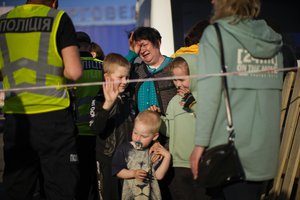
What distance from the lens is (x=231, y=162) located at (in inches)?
90.5

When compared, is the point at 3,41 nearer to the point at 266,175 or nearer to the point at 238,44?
the point at 238,44

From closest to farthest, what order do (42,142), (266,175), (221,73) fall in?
(221,73) < (266,175) < (42,142)

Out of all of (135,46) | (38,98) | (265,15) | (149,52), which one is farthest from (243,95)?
(265,15)

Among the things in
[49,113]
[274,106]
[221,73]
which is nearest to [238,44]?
[221,73]

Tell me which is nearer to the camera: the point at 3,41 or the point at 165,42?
the point at 3,41

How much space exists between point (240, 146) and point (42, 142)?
114cm

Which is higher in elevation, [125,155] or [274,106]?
[274,106]

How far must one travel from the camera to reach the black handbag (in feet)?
7.50

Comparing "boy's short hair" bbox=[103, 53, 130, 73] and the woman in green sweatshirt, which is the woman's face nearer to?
"boy's short hair" bbox=[103, 53, 130, 73]

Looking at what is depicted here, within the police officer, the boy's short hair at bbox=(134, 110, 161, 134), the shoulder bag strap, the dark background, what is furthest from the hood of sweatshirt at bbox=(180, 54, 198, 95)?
the dark background

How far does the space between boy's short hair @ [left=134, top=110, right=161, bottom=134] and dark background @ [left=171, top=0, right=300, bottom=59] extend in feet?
8.51

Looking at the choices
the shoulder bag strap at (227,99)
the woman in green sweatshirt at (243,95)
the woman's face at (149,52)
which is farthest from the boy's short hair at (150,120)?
the shoulder bag strap at (227,99)

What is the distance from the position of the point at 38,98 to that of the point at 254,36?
1.25 metres

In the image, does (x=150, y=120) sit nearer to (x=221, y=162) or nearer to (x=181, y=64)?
(x=181, y=64)
